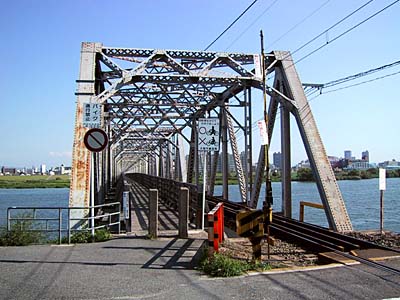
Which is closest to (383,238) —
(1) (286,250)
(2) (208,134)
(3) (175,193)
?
(1) (286,250)

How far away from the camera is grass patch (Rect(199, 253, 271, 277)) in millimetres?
6265

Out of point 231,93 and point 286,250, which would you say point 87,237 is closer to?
point 286,250

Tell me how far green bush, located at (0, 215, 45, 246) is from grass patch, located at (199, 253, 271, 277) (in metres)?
4.68

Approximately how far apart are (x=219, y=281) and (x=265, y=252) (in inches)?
112

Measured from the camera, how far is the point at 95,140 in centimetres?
983

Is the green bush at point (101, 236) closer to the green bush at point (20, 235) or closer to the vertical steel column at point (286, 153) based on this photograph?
the green bush at point (20, 235)

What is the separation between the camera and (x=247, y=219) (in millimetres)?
7137

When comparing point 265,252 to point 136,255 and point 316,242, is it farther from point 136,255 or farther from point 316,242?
point 136,255

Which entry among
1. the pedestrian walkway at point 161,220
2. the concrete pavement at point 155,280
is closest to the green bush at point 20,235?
the concrete pavement at point 155,280

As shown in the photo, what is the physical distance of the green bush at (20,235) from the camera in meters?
9.27

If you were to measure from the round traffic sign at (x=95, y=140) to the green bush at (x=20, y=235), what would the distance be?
2375mm

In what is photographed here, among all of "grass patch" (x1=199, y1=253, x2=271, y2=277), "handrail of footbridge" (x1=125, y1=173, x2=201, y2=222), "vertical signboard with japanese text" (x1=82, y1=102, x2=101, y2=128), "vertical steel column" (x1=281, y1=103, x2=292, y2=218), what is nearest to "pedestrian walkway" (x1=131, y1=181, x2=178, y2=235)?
"handrail of footbridge" (x1=125, y1=173, x2=201, y2=222)

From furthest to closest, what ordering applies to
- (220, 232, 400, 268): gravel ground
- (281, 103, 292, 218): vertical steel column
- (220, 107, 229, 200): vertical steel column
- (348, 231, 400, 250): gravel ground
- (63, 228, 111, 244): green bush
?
(220, 107, 229, 200): vertical steel column < (281, 103, 292, 218): vertical steel column < (63, 228, 111, 244): green bush < (348, 231, 400, 250): gravel ground < (220, 232, 400, 268): gravel ground

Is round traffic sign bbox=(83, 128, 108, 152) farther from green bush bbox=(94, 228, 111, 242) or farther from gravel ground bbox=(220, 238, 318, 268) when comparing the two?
gravel ground bbox=(220, 238, 318, 268)
